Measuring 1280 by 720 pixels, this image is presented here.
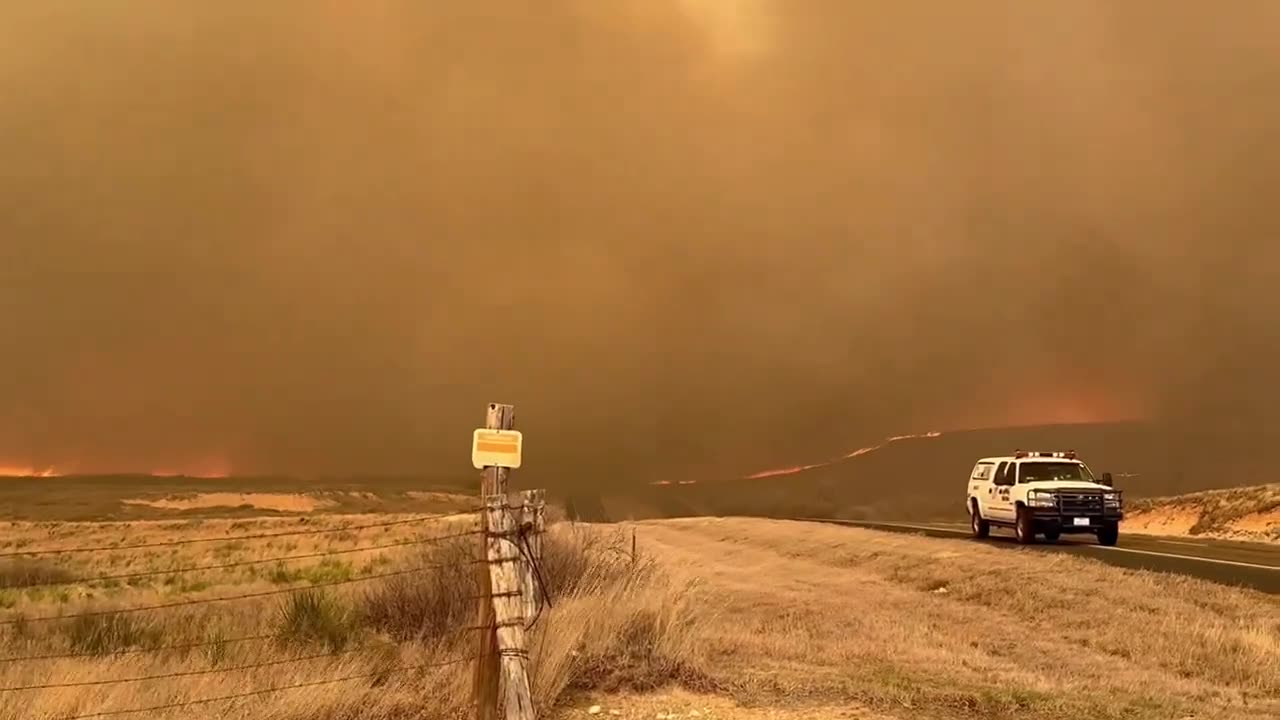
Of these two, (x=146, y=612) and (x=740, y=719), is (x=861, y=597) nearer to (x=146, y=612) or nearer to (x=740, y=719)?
(x=740, y=719)

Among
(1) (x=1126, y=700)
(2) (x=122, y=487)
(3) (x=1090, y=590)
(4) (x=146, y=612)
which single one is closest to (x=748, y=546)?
(3) (x=1090, y=590)

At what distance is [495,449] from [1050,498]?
24.4 metres

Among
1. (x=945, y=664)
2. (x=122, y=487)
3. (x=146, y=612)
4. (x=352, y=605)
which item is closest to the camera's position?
(x=945, y=664)

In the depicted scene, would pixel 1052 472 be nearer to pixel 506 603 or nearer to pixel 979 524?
pixel 979 524

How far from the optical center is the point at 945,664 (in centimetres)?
1110

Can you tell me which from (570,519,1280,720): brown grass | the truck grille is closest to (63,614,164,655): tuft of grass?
(570,519,1280,720): brown grass

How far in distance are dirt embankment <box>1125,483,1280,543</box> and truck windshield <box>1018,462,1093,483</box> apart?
32.7ft

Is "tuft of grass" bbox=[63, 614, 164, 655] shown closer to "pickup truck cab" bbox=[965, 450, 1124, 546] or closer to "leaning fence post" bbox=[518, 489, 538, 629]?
"leaning fence post" bbox=[518, 489, 538, 629]

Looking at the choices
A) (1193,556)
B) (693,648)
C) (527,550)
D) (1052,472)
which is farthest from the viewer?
(1052,472)

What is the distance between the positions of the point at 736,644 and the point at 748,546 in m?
26.3

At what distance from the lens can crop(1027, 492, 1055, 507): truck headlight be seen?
27.4 meters

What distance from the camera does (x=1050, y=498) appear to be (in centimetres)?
2739

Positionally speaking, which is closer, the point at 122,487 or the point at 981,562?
the point at 981,562

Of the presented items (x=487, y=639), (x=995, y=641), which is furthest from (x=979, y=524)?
(x=487, y=639)
